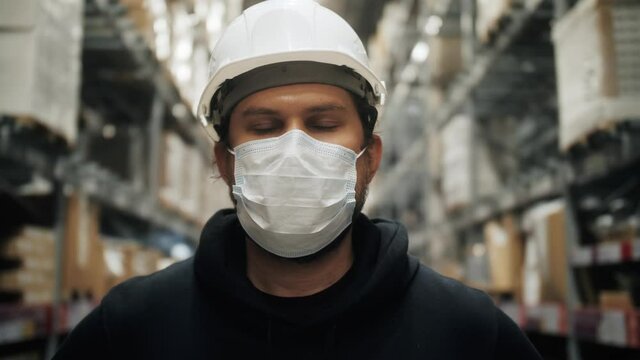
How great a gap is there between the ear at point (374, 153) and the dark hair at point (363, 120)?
2cm

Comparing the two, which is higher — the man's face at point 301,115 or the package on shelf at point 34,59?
the package on shelf at point 34,59

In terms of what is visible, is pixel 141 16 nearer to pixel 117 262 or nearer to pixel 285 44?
pixel 117 262

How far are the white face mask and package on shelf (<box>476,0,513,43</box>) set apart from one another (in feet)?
12.2

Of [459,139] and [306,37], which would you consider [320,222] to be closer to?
[306,37]

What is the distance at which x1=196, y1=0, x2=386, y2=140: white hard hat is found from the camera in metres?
1.61

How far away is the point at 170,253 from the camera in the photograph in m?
8.09

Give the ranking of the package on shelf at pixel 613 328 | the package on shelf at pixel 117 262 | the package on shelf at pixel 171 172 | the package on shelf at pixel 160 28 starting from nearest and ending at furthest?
the package on shelf at pixel 613 328 < the package on shelf at pixel 117 262 < the package on shelf at pixel 160 28 < the package on shelf at pixel 171 172

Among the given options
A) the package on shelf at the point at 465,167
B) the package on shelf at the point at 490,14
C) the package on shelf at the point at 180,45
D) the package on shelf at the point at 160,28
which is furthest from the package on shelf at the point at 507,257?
the package on shelf at the point at 180,45

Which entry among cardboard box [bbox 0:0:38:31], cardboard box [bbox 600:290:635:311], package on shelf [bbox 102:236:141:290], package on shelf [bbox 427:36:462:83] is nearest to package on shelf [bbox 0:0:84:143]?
cardboard box [bbox 0:0:38:31]

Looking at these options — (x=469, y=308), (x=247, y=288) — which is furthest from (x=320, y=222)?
(x=469, y=308)

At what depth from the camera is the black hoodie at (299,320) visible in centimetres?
140

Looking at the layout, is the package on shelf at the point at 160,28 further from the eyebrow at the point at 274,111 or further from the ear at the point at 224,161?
the eyebrow at the point at 274,111

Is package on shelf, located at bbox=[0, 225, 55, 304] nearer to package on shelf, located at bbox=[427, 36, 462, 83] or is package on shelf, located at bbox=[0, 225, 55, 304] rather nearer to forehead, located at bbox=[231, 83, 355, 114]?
forehead, located at bbox=[231, 83, 355, 114]

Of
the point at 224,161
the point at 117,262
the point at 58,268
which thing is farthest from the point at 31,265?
the point at 224,161
